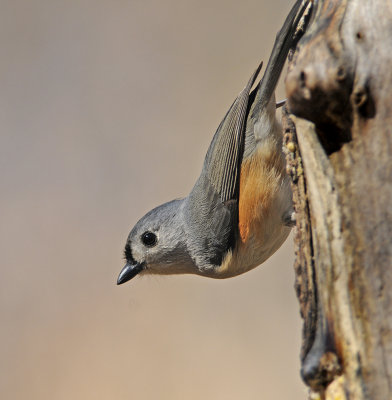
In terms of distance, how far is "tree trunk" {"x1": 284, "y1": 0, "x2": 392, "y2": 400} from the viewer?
115 centimetres

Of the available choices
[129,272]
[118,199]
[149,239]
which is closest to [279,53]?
[149,239]

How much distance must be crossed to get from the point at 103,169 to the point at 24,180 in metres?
0.64

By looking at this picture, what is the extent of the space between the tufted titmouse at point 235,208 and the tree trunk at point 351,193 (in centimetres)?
125

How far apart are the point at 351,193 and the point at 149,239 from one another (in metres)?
2.00

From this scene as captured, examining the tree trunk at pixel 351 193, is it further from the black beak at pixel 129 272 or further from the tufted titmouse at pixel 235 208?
the black beak at pixel 129 272

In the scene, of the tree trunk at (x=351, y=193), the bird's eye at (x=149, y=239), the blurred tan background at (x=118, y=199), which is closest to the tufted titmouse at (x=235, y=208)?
the bird's eye at (x=149, y=239)

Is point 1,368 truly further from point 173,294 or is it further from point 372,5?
point 372,5

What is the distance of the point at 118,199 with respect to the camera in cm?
415

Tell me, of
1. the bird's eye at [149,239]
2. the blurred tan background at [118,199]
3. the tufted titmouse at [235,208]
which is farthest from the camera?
the blurred tan background at [118,199]

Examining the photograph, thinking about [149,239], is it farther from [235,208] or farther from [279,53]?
[279,53]

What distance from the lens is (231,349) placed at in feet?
12.1

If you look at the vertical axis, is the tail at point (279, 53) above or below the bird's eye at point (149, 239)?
above

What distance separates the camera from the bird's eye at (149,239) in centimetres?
311

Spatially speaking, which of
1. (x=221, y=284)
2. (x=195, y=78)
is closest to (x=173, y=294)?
(x=221, y=284)
